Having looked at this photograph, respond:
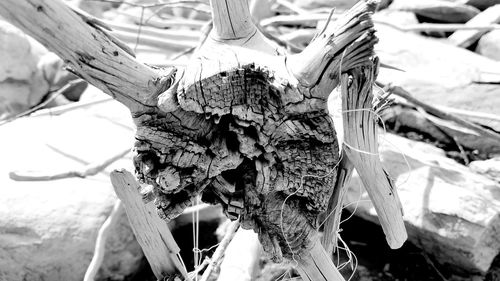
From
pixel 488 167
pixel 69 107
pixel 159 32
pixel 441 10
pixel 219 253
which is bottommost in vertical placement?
pixel 488 167

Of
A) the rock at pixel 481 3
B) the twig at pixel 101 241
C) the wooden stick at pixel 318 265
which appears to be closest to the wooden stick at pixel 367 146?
the wooden stick at pixel 318 265

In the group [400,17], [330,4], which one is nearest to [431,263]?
[400,17]

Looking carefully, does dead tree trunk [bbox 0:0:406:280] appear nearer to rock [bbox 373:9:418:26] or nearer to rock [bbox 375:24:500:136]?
rock [bbox 375:24:500:136]

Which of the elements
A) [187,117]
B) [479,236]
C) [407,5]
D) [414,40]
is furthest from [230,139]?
[407,5]

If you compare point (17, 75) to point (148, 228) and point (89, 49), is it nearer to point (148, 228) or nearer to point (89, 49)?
point (148, 228)

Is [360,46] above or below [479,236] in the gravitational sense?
above

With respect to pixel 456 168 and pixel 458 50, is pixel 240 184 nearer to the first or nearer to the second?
pixel 456 168
